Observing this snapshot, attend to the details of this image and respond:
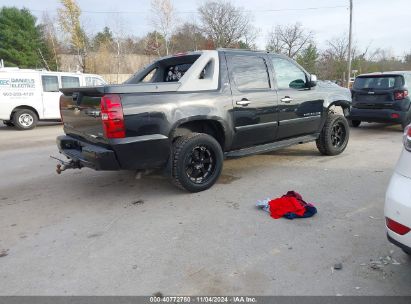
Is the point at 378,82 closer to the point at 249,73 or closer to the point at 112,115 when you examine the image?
the point at 249,73

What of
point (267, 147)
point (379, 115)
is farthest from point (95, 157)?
point (379, 115)

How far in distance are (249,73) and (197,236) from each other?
8.92 feet

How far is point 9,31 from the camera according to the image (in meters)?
45.2

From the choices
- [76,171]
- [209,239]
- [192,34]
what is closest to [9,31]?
[192,34]

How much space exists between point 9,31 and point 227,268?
52.0 metres

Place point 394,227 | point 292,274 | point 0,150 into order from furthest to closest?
point 0,150
point 292,274
point 394,227

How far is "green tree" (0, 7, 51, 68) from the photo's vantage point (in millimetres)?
45594

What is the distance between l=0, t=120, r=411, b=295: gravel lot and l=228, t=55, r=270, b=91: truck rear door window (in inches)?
54.7

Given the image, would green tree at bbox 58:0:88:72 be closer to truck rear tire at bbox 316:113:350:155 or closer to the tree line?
the tree line

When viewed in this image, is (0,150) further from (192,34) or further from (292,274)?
(192,34)

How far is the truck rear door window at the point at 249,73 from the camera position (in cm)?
502

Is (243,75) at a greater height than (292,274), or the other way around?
(243,75)

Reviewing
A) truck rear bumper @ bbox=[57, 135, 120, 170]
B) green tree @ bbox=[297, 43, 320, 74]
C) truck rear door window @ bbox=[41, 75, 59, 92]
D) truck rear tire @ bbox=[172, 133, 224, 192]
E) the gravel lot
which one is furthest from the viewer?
green tree @ bbox=[297, 43, 320, 74]

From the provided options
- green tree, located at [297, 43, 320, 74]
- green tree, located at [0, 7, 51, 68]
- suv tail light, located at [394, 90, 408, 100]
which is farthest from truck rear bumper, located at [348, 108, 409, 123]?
green tree, located at [0, 7, 51, 68]
